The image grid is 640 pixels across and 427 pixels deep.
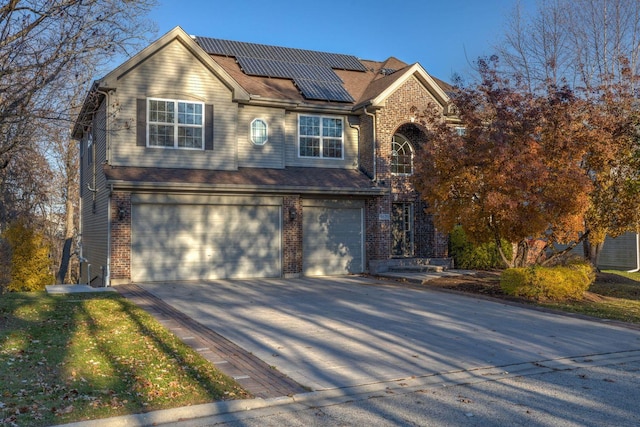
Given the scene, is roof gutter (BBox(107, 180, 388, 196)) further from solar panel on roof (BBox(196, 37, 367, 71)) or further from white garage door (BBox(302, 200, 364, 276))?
solar panel on roof (BBox(196, 37, 367, 71))

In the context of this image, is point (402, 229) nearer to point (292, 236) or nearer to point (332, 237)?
point (332, 237)

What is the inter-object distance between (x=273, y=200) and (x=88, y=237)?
7.50 meters

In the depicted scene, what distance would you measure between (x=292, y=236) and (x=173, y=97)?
5.65 metres

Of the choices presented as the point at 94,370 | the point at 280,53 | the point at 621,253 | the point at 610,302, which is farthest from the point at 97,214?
the point at 621,253

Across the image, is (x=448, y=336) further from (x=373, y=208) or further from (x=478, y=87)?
(x=373, y=208)

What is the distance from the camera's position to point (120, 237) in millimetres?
16109

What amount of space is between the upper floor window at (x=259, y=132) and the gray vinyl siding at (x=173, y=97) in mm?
807

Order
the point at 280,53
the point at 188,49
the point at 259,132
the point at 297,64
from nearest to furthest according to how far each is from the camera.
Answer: the point at 188,49 → the point at 259,132 → the point at 297,64 → the point at 280,53

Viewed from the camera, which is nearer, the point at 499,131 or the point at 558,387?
the point at 558,387

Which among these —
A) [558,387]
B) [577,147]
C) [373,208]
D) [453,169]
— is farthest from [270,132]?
[558,387]

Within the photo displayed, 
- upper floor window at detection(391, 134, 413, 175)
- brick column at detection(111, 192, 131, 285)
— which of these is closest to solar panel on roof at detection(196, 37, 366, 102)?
upper floor window at detection(391, 134, 413, 175)

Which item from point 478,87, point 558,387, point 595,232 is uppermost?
point 478,87

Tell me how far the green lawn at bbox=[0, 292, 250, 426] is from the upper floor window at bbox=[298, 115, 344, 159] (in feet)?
35.4

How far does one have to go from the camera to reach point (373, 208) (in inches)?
781
